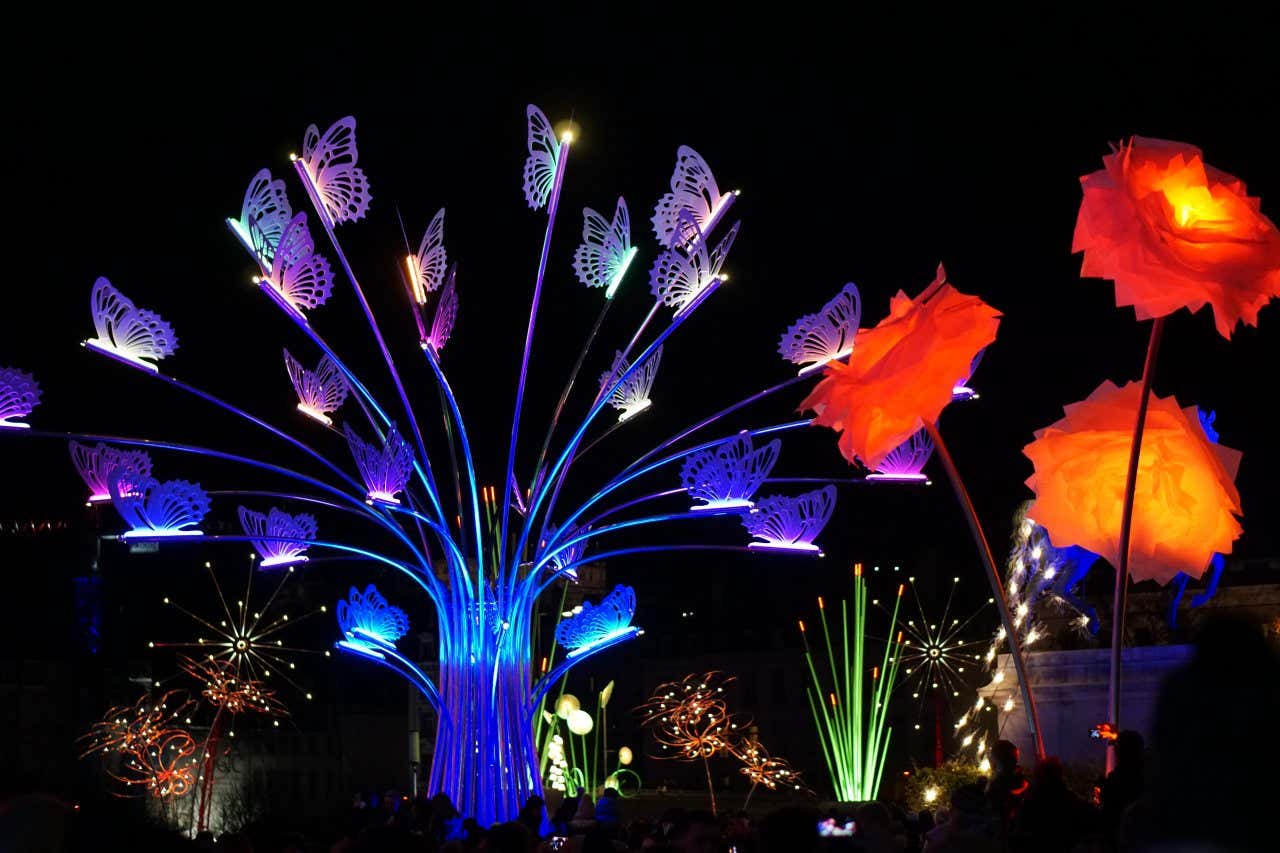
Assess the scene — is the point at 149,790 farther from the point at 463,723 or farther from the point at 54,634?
the point at 463,723

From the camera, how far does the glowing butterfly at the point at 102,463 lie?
735 inches

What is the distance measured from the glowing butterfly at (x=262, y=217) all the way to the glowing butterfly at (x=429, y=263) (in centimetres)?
172

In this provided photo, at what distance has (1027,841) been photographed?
6961 millimetres

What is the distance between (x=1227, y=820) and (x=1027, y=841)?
4.62 meters

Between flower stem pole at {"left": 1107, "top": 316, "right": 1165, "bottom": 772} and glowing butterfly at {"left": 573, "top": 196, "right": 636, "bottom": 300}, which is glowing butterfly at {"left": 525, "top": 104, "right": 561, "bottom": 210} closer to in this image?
glowing butterfly at {"left": 573, "top": 196, "right": 636, "bottom": 300}

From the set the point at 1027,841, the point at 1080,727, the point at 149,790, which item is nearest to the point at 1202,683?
the point at 1027,841

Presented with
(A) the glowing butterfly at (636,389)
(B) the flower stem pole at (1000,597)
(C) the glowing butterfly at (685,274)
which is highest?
(C) the glowing butterfly at (685,274)

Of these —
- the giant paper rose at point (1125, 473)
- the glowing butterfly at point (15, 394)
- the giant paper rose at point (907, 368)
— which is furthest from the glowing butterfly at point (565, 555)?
the giant paper rose at point (1125, 473)

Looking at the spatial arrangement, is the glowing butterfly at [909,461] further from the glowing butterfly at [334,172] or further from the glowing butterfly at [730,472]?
the glowing butterfly at [334,172]

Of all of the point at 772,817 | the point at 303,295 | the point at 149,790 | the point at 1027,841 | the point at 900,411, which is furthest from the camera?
the point at 149,790

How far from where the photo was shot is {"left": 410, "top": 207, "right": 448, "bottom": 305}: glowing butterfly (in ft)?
59.9

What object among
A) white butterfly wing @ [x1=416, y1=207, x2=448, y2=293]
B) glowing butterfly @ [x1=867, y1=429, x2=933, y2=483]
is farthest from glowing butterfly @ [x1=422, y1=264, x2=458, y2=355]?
glowing butterfly @ [x1=867, y1=429, x2=933, y2=483]

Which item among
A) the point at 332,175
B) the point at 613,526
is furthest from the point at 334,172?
the point at 613,526

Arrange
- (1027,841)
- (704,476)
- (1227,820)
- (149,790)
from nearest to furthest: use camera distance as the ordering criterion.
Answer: (1227,820) → (1027,841) → (704,476) → (149,790)
